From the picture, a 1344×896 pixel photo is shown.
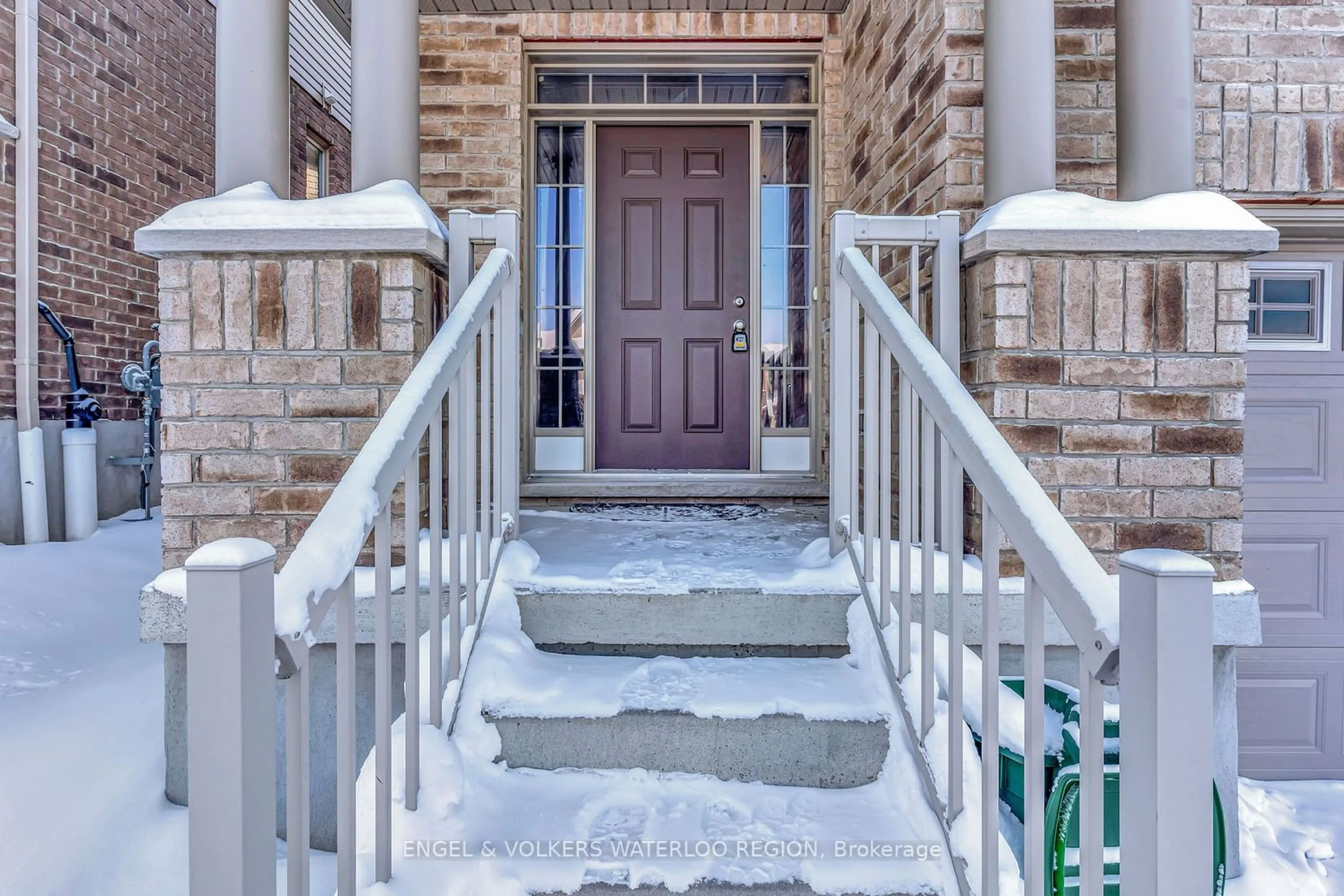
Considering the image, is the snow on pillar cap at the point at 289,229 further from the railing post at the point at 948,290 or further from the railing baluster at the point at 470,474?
the railing post at the point at 948,290

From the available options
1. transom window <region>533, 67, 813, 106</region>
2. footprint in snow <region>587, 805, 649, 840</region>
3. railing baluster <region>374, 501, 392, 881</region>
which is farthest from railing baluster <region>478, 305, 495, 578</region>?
transom window <region>533, 67, 813, 106</region>

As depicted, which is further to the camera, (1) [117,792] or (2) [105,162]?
(2) [105,162]

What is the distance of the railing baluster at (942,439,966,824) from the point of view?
48.1 inches

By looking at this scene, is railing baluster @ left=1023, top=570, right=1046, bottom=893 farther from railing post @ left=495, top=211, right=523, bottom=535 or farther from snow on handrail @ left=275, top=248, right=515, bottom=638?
railing post @ left=495, top=211, right=523, bottom=535

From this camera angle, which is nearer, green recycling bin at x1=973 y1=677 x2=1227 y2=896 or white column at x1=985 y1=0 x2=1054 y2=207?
green recycling bin at x1=973 y1=677 x2=1227 y2=896

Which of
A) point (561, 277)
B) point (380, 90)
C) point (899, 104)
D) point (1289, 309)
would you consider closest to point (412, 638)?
point (380, 90)

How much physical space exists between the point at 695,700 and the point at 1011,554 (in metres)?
0.85

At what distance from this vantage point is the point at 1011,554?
5.84 feet

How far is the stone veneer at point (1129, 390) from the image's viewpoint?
5.68 feet

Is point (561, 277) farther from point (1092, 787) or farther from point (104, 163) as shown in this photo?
point (1092, 787)

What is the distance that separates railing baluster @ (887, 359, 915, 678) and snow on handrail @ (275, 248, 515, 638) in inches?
35.5

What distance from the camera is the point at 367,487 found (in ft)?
3.51

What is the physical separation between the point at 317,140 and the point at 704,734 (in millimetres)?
6697

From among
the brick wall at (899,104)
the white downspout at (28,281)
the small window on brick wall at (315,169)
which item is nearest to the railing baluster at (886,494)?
the brick wall at (899,104)
